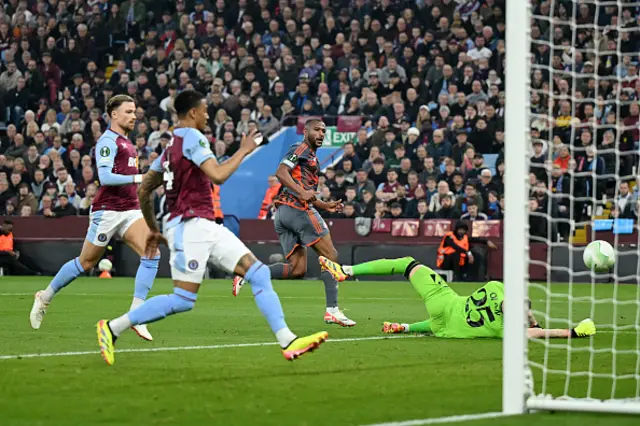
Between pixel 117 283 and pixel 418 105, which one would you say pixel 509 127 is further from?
pixel 418 105

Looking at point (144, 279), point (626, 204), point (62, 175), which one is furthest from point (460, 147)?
point (144, 279)

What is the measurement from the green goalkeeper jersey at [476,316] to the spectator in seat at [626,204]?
827cm

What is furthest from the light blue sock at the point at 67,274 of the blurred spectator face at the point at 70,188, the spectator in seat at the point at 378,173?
the blurred spectator face at the point at 70,188

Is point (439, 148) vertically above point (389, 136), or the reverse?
point (389, 136)

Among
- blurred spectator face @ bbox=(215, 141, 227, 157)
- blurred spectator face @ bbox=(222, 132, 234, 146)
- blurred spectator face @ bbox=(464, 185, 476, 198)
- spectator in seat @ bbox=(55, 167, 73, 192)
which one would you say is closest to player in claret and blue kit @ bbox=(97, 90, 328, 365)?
blurred spectator face @ bbox=(464, 185, 476, 198)

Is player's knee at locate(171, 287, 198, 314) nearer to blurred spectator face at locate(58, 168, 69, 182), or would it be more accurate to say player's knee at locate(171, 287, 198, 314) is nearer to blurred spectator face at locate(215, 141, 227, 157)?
blurred spectator face at locate(215, 141, 227, 157)

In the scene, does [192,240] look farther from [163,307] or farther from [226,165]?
[226,165]

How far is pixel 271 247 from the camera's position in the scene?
23188mm

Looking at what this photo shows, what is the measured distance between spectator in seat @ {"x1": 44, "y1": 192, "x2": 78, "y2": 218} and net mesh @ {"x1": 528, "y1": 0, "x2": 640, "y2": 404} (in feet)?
34.6

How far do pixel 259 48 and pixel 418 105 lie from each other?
5.24 metres

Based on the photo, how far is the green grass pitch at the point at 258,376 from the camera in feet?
20.3

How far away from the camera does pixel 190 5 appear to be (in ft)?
103

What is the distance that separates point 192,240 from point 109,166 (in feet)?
9.59

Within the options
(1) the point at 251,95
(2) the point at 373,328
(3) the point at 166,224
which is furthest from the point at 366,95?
(3) the point at 166,224
